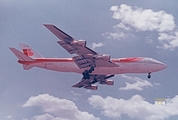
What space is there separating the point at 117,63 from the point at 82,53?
3.97 meters

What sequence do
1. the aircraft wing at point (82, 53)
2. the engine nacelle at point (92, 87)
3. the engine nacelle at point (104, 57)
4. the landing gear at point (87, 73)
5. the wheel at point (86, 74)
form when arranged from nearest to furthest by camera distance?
the aircraft wing at point (82, 53), the engine nacelle at point (104, 57), the landing gear at point (87, 73), the wheel at point (86, 74), the engine nacelle at point (92, 87)

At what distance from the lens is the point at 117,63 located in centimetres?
3681

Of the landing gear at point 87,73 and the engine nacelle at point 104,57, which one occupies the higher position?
the engine nacelle at point 104,57

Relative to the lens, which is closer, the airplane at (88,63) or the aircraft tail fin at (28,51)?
the airplane at (88,63)

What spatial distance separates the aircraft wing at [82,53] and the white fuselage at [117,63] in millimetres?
713

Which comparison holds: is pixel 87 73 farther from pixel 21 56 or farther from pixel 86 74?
pixel 21 56

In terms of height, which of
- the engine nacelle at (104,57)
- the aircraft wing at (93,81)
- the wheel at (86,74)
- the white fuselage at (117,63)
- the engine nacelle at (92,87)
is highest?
the engine nacelle at (104,57)

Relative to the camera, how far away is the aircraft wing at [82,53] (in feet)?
109

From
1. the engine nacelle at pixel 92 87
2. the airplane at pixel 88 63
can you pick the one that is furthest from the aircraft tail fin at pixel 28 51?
the engine nacelle at pixel 92 87

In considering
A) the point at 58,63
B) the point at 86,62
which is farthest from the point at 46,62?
the point at 86,62

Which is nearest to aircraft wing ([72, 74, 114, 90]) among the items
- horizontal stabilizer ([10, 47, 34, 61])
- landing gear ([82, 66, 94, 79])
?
landing gear ([82, 66, 94, 79])

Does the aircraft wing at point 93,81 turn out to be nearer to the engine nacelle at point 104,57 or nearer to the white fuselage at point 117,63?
the white fuselage at point 117,63

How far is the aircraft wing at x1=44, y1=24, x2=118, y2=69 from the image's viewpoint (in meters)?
33.3

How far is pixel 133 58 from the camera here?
121 feet
